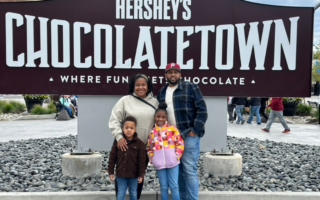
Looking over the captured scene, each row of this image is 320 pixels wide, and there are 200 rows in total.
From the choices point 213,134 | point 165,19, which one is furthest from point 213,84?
point 165,19

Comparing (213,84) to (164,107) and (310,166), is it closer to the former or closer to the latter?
(164,107)

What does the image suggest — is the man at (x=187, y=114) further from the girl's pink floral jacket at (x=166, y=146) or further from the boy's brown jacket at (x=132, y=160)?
the boy's brown jacket at (x=132, y=160)

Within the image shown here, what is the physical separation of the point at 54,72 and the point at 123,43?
115cm

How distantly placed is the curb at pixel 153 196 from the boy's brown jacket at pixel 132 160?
607 millimetres

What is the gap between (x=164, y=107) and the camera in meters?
3.29

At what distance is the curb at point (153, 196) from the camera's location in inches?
148

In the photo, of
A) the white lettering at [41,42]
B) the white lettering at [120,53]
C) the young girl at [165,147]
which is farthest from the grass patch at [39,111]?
the young girl at [165,147]

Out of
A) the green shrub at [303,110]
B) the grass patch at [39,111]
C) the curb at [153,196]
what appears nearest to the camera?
the curb at [153,196]

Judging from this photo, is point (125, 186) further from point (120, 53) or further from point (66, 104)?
point (66, 104)

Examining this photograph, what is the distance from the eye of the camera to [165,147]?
3.29 metres

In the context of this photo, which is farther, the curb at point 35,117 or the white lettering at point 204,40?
the curb at point 35,117

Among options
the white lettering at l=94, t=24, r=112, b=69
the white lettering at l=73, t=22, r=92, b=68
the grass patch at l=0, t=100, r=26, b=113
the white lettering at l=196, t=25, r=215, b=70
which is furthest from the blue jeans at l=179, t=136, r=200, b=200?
the grass patch at l=0, t=100, r=26, b=113

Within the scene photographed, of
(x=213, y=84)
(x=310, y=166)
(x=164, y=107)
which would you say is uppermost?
(x=213, y=84)

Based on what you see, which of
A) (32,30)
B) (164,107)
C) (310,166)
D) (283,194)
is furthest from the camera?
(310,166)
